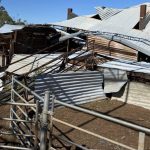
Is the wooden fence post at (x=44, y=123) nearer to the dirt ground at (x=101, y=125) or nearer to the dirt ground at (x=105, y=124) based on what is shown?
the dirt ground at (x=101, y=125)

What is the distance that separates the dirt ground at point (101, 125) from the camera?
348 inches

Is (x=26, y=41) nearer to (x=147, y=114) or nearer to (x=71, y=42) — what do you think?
(x=71, y=42)

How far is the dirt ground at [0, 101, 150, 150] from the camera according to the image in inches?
348

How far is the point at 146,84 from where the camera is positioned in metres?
12.7

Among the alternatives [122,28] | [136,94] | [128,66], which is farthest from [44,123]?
[122,28]

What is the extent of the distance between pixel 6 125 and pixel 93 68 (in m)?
5.60

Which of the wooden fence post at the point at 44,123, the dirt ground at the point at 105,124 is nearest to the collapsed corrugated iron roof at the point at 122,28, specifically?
the dirt ground at the point at 105,124

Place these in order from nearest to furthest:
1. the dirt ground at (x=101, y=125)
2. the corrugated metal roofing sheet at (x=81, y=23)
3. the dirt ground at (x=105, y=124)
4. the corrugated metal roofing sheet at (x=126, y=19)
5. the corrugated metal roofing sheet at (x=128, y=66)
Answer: the dirt ground at (x=101, y=125) < the dirt ground at (x=105, y=124) < the corrugated metal roofing sheet at (x=128, y=66) < the corrugated metal roofing sheet at (x=126, y=19) < the corrugated metal roofing sheet at (x=81, y=23)

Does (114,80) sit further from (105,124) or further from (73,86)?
(105,124)

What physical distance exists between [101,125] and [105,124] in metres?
0.16

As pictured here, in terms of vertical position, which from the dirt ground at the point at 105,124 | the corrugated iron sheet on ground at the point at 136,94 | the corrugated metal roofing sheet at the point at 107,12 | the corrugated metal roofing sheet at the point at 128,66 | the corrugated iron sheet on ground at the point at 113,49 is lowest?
the dirt ground at the point at 105,124

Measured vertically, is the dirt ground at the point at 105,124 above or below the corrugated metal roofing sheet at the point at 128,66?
below

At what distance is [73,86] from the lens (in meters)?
12.7

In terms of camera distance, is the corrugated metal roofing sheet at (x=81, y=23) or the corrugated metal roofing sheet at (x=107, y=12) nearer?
the corrugated metal roofing sheet at (x=81, y=23)
